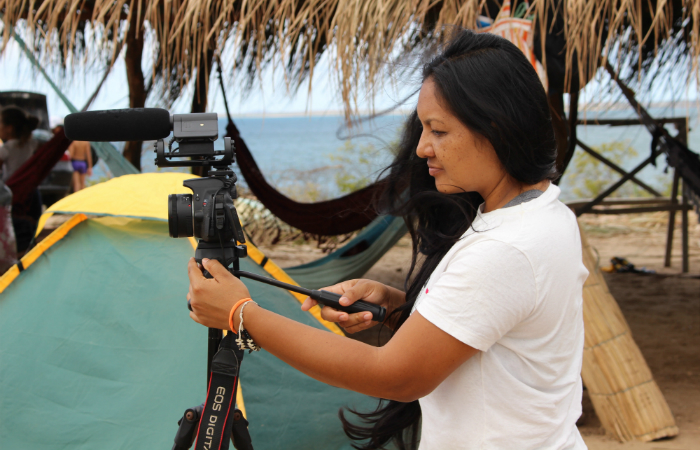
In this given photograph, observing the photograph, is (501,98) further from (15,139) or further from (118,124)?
(15,139)

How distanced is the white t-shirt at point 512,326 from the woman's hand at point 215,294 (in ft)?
0.77

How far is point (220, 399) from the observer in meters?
0.79

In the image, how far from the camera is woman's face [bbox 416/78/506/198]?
68 cm

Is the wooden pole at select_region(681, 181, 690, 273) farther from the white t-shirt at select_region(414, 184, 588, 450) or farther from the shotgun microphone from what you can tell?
the shotgun microphone

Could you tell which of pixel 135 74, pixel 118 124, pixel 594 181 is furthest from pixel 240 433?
pixel 594 181

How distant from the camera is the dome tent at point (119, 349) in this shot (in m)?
1.48

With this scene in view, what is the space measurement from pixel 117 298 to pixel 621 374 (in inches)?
64.7

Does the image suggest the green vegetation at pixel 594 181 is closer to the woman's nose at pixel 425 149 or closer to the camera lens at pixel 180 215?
the woman's nose at pixel 425 149

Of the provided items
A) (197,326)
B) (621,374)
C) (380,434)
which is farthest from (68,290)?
(621,374)

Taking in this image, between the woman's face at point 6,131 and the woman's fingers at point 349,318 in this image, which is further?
the woman's face at point 6,131

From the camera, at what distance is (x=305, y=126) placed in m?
38.2

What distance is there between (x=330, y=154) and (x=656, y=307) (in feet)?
61.7

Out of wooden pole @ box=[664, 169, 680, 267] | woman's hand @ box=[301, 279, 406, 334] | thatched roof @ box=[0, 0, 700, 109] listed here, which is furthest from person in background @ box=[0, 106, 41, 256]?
wooden pole @ box=[664, 169, 680, 267]

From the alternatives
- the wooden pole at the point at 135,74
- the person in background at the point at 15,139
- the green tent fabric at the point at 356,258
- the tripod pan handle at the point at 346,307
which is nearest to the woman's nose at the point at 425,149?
the tripod pan handle at the point at 346,307
